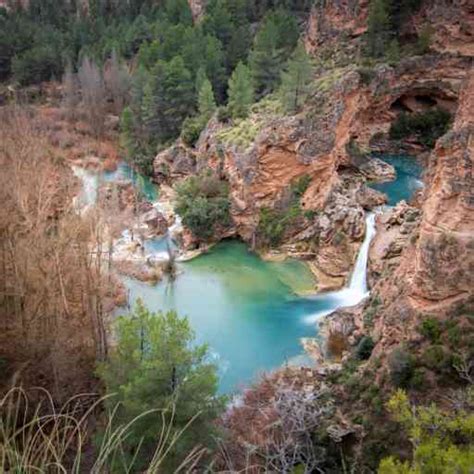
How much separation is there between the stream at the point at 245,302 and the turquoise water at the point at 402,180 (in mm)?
536

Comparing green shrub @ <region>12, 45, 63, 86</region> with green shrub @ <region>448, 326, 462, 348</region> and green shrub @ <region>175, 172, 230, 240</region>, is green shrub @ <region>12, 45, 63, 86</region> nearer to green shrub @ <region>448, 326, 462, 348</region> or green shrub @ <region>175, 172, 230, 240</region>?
green shrub @ <region>175, 172, 230, 240</region>

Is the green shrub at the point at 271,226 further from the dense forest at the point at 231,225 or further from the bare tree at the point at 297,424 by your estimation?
the bare tree at the point at 297,424

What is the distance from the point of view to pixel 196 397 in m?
13.0

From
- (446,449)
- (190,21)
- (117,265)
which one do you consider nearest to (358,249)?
(117,265)

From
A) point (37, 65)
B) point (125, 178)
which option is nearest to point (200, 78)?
point (125, 178)

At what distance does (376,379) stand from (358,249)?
13.3 metres

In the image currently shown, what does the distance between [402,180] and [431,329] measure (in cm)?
2289

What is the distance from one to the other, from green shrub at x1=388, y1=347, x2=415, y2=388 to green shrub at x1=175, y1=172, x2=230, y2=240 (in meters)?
18.9

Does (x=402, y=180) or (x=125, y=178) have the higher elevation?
(x=402, y=180)

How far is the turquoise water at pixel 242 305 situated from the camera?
23.0 m

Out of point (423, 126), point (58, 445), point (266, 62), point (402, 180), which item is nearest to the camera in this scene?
point (58, 445)

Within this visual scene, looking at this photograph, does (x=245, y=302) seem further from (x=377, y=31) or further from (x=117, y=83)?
(x=117, y=83)

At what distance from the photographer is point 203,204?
109ft

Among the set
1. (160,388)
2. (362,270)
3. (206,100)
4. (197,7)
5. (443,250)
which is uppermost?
(197,7)
